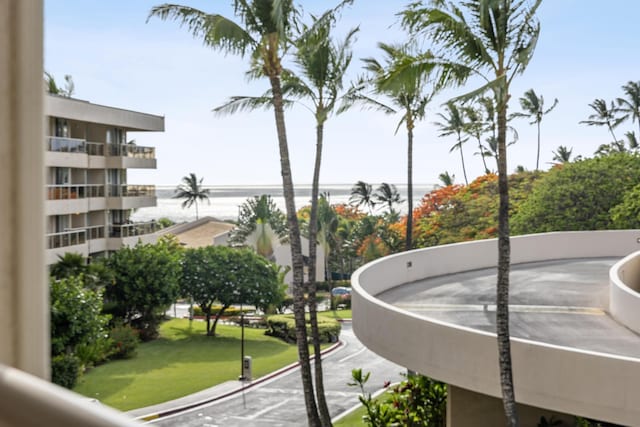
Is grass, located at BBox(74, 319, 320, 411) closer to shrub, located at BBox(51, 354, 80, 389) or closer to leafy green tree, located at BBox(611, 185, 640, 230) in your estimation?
shrub, located at BBox(51, 354, 80, 389)

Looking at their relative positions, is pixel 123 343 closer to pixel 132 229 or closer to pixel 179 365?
pixel 179 365

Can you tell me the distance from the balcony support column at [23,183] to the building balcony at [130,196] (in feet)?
109

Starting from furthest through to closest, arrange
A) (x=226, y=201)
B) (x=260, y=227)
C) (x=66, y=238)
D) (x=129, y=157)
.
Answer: (x=226, y=201) → (x=260, y=227) → (x=129, y=157) → (x=66, y=238)

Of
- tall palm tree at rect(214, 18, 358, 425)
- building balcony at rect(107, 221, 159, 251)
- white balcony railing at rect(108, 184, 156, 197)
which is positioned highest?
tall palm tree at rect(214, 18, 358, 425)

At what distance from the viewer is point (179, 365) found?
32656mm

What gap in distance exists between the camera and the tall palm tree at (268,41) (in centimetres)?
1440

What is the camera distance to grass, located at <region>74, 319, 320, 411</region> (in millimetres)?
28016

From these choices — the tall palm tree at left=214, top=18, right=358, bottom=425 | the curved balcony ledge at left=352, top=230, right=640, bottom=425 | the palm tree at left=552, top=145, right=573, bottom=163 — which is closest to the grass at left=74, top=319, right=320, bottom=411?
the tall palm tree at left=214, top=18, right=358, bottom=425

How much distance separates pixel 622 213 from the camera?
93.6 feet

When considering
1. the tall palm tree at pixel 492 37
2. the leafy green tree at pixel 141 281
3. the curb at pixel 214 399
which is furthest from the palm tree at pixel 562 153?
the tall palm tree at pixel 492 37

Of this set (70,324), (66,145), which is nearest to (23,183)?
(70,324)

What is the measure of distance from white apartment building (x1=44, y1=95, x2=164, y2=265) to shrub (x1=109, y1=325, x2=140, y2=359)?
370 cm

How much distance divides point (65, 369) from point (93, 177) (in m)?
11.6

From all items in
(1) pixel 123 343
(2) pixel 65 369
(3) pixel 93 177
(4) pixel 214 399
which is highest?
(3) pixel 93 177
